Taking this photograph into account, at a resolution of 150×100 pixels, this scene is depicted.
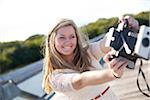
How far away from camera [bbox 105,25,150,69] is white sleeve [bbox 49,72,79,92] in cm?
23

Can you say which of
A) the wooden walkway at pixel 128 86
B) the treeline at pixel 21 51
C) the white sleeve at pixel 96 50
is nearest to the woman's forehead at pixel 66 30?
the white sleeve at pixel 96 50

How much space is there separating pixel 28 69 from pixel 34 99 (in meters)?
0.27

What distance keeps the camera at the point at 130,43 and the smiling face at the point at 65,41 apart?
0.28 m

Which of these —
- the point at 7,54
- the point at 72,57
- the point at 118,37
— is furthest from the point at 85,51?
the point at 7,54

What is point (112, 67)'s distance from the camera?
1.19m

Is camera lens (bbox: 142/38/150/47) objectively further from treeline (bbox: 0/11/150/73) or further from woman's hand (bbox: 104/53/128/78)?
treeline (bbox: 0/11/150/73)

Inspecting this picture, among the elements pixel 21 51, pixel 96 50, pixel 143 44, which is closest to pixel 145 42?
pixel 143 44

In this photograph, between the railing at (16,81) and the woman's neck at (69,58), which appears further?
the railing at (16,81)

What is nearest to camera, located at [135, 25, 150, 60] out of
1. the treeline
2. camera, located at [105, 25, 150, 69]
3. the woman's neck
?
camera, located at [105, 25, 150, 69]

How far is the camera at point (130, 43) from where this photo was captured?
112 centimetres

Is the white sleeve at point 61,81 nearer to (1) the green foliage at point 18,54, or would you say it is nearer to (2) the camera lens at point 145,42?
(2) the camera lens at point 145,42

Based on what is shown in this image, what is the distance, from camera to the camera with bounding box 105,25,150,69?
3.69 feet

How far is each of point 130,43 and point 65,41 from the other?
404 mm

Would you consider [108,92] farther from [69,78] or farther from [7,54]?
[7,54]
